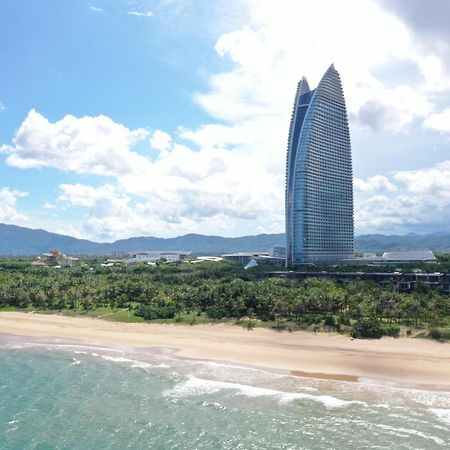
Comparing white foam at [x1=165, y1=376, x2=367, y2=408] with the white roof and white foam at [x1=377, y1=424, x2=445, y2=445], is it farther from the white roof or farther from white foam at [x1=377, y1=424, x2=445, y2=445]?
the white roof

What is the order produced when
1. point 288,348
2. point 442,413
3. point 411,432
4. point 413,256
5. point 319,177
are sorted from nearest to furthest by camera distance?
point 411,432, point 442,413, point 288,348, point 413,256, point 319,177

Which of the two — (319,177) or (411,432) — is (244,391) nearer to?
(411,432)

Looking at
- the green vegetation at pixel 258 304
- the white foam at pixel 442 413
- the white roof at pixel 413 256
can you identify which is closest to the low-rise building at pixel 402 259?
the white roof at pixel 413 256

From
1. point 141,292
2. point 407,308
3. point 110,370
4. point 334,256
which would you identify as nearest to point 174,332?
point 110,370

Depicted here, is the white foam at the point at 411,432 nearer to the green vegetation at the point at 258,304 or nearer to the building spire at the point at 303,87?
the green vegetation at the point at 258,304

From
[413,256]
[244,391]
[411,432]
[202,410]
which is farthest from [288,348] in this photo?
[413,256]

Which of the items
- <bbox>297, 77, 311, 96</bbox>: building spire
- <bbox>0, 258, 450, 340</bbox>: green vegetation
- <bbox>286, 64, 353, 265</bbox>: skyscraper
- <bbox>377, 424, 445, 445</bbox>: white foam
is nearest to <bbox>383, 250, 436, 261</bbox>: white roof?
<bbox>286, 64, 353, 265</bbox>: skyscraper
